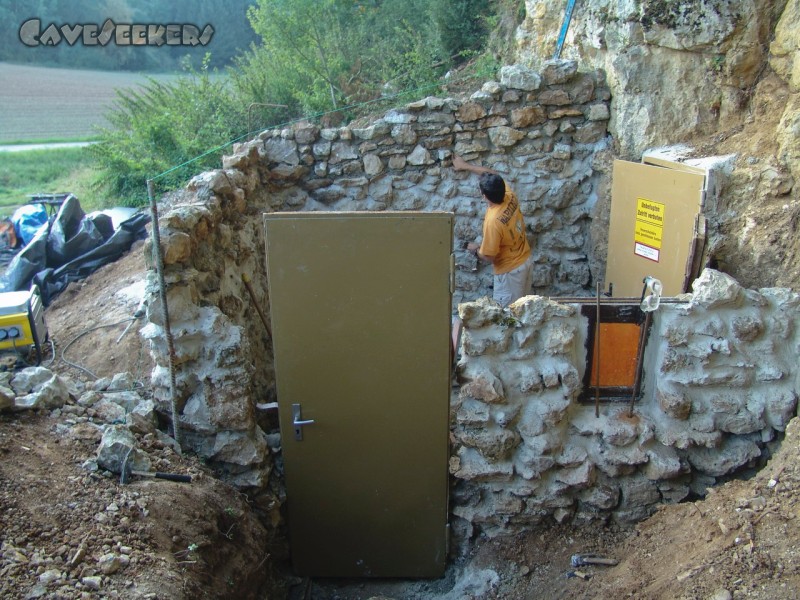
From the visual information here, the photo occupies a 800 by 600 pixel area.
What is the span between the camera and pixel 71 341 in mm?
5738

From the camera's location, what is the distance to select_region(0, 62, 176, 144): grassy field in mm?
15805

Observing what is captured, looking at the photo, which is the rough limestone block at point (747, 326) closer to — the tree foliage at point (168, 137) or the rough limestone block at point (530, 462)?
the rough limestone block at point (530, 462)

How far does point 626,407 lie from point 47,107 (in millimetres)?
16920

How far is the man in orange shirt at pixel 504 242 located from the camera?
16.8ft

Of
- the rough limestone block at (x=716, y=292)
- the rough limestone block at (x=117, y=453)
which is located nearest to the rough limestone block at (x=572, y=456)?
the rough limestone block at (x=716, y=292)

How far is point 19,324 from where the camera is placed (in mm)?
4469

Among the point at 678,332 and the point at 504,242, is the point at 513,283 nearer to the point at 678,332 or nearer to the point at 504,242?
the point at 504,242

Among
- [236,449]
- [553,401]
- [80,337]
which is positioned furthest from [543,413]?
[80,337]

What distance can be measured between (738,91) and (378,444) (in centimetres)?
396

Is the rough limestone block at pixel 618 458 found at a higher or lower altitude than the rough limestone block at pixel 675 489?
higher

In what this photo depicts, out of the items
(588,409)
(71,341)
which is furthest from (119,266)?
(588,409)

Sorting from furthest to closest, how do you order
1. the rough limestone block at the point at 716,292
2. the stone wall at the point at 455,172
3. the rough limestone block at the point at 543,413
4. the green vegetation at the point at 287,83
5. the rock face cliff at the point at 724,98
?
the green vegetation at the point at 287,83 → the stone wall at the point at 455,172 → the rock face cliff at the point at 724,98 → the rough limestone block at the point at 543,413 → the rough limestone block at the point at 716,292

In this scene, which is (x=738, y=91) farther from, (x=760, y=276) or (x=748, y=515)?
(x=748, y=515)

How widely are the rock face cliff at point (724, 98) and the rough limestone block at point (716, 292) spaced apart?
836 mm
